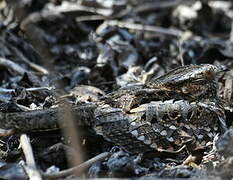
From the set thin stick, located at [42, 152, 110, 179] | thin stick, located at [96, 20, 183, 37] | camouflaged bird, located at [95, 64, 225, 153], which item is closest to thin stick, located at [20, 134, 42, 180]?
thin stick, located at [42, 152, 110, 179]

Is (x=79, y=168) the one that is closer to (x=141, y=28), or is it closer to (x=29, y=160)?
(x=29, y=160)

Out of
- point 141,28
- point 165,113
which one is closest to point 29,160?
point 165,113

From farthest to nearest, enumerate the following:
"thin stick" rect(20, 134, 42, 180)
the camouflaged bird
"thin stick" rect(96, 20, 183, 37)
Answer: "thin stick" rect(96, 20, 183, 37)
the camouflaged bird
"thin stick" rect(20, 134, 42, 180)

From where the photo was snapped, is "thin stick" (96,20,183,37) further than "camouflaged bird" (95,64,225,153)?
Yes

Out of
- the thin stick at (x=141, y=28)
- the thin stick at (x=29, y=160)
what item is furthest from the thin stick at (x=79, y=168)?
the thin stick at (x=141, y=28)

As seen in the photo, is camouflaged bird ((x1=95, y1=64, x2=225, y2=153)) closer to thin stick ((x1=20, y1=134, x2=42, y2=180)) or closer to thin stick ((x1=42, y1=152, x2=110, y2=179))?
thin stick ((x1=42, y1=152, x2=110, y2=179))

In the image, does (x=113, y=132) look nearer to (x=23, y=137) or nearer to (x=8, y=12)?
(x=23, y=137)

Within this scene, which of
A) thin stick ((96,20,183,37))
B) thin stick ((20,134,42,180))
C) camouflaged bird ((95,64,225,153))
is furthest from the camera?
thin stick ((96,20,183,37))
